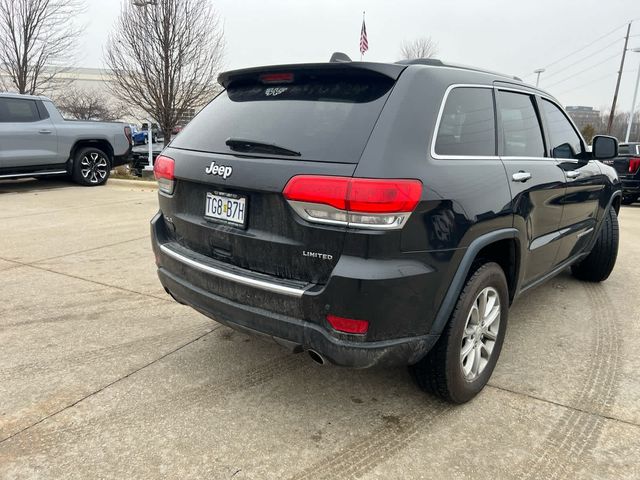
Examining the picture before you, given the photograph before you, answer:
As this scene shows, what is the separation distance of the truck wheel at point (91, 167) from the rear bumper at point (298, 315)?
9.10m

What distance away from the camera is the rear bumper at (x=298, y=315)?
2.09 meters

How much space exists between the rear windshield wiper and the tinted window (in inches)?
346

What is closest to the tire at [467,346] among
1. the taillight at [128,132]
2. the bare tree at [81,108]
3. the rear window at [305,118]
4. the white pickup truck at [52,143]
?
the rear window at [305,118]

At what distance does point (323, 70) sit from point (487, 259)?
4.33 feet

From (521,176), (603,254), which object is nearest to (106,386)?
(521,176)

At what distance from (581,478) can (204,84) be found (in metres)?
15.7

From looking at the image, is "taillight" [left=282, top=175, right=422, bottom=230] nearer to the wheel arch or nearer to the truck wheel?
the wheel arch

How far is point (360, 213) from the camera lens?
1967 mm

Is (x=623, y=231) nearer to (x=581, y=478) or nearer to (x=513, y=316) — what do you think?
(x=513, y=316)

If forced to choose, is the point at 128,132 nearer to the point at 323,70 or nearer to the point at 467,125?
the point at 323,70

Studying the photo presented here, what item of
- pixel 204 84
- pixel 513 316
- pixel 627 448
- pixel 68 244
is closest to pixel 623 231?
pixel 513 316

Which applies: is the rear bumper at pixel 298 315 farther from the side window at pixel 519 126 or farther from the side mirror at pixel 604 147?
the side mirror at pixel 604 147

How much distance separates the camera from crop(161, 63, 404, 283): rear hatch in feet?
6.94

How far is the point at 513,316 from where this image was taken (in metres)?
3.87
